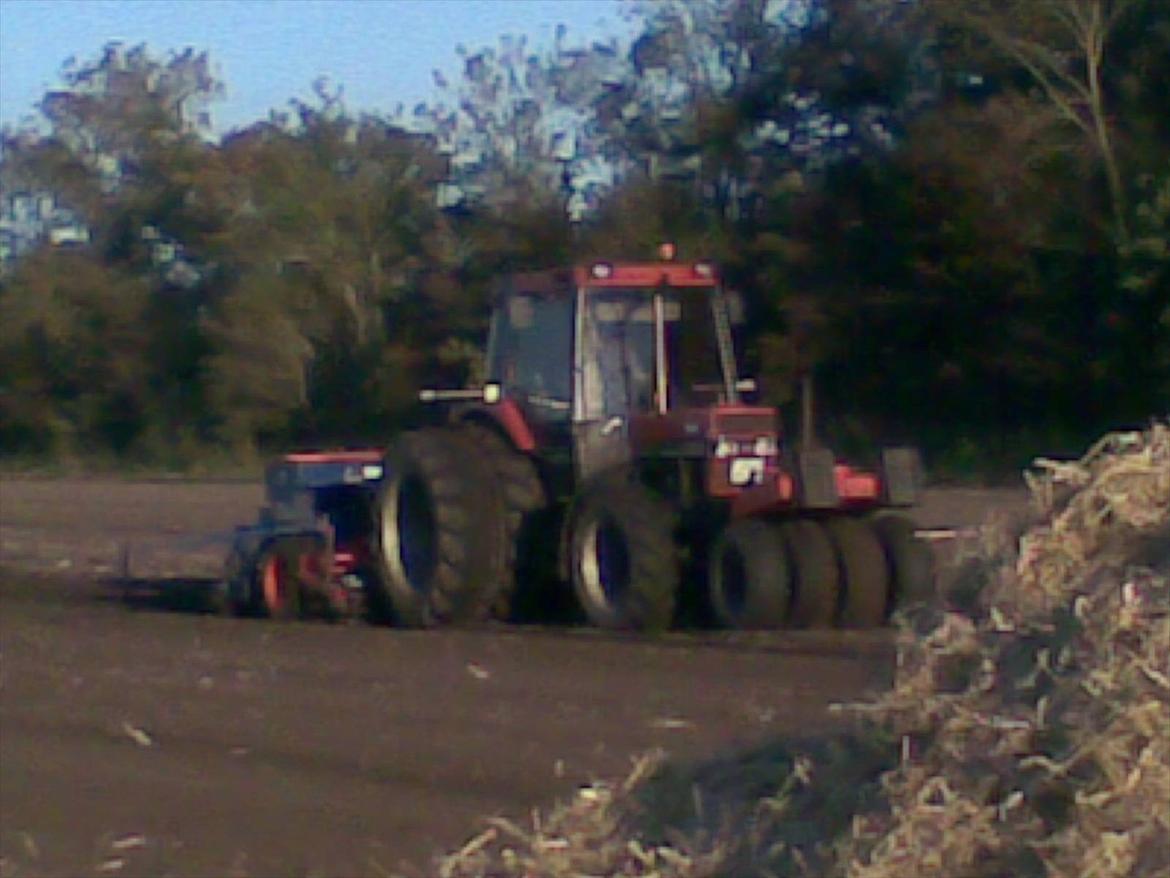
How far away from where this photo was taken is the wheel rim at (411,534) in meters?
17.1

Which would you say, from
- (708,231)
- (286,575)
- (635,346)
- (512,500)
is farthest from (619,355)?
(708,231)

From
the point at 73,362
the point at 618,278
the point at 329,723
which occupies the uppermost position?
the point at 73,362

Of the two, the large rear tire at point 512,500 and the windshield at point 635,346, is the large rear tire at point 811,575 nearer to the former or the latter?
the windshield at point 635,346

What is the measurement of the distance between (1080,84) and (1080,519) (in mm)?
35277

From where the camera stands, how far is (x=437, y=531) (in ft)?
55.1

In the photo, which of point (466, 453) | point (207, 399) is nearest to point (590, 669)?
point (466, 453)

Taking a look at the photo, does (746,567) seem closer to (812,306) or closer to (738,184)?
(812,306)

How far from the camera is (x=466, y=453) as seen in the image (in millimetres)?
16812

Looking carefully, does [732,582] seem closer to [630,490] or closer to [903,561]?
[630,490]

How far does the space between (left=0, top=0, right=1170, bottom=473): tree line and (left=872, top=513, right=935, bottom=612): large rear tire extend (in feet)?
61.8

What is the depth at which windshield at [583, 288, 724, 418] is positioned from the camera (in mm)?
16609

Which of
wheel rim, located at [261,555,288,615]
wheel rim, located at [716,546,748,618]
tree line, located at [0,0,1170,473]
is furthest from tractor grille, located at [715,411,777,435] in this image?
tree line, located at [0,0,1170,473]

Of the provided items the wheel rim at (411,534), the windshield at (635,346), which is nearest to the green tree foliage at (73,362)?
the wheel rim at (411,534)

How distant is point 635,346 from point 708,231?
2815 centimetres
